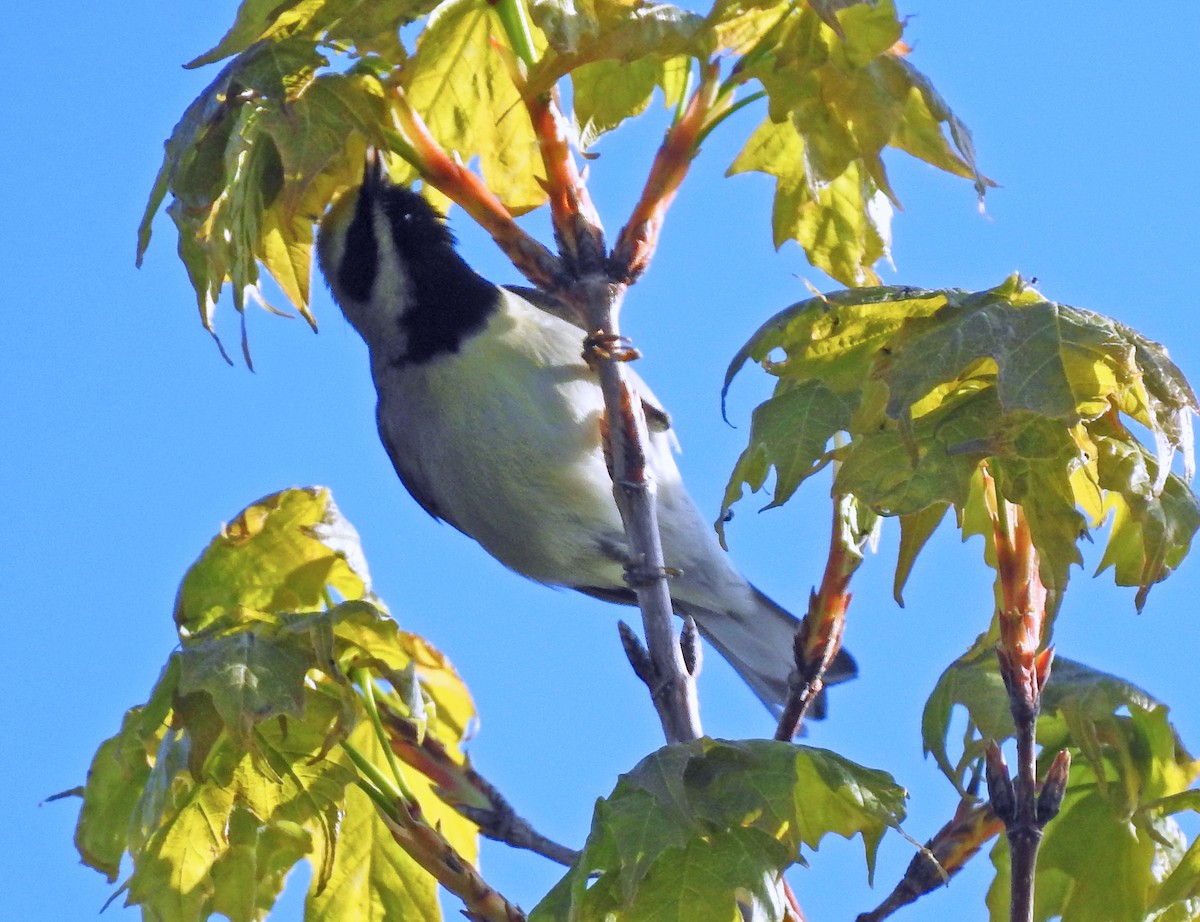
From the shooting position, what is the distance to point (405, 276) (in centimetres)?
305

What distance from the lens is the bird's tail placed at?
3.53 meters

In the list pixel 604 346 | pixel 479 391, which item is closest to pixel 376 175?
pixel 479 391

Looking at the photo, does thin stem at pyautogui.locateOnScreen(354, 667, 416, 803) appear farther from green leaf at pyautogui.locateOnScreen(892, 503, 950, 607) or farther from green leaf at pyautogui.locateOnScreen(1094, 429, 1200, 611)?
green leaf at pyautogui.locateOnScreen(1094, 429, 1200, 611)

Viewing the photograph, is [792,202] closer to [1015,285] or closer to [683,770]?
[1015,285]

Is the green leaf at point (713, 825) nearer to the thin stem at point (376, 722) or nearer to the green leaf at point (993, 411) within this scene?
the green leaf at point (993, 411)

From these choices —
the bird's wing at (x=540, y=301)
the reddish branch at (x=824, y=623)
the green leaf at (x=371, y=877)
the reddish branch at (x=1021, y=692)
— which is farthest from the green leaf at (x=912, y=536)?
the bird's wing at (x=540, y=301)

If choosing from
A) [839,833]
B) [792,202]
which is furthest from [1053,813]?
[792,202]

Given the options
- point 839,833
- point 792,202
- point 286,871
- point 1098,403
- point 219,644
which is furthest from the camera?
point 792,202

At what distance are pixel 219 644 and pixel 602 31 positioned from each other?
72 centimetres

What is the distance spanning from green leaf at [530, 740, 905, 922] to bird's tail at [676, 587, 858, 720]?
2.05 m

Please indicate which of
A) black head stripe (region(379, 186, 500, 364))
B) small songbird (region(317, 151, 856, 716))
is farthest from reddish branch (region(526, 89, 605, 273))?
black head stripe (region(379, 186, 500, 364))

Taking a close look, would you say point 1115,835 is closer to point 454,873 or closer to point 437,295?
point 454,873

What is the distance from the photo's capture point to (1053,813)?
4.93 ft

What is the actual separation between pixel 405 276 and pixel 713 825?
6.12 ft
